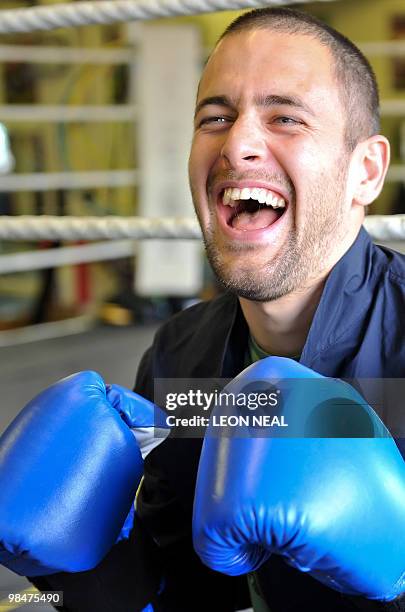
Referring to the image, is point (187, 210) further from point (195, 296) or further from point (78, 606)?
point (78, 606)

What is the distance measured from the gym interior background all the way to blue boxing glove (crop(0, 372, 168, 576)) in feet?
4.68

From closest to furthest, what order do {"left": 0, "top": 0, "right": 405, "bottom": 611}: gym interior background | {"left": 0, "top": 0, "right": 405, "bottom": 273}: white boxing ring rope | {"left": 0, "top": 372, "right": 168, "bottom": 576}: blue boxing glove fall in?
{"left": 0, "top": 372, "right": 168, "bottom": 576}: blue boxing glove
{"left": 0, "top": 0, "right": 405, "bottom": 273}: white boxing ring rope
{"left": 0, "top": 0, "right": 405, "bottom": 611}: gym interior background

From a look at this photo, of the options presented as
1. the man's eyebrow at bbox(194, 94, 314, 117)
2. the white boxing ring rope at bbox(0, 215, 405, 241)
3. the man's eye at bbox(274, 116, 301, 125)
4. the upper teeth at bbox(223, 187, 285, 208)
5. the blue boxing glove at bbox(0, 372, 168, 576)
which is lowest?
the blue boxing glove at bbox(0, 372, 168, 576)

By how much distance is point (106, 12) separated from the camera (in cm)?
129

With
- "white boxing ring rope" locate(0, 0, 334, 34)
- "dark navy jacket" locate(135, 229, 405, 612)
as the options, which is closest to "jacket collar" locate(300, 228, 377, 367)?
"dark navy jacket" locate(135, 229, 405, 612)

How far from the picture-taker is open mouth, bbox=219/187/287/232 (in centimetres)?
99

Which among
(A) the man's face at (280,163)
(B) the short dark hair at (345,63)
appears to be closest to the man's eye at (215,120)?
(A) the man's face at (280,163)

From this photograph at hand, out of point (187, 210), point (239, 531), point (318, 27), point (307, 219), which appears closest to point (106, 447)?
point (239, 531)

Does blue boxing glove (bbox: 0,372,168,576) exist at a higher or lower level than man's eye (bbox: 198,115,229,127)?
lower

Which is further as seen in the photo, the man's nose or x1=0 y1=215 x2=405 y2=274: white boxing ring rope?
x1=0 y1=215 x2=405 y2=274: white boxing ring rope

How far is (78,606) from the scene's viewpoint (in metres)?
0.95

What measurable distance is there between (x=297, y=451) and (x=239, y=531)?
85 millimetres

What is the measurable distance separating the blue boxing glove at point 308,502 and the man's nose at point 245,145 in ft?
1.12

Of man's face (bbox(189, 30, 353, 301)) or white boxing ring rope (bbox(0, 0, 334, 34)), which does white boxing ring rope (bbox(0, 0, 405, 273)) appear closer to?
white boxing ring rope (bbox(0, 0, 334, 34))
